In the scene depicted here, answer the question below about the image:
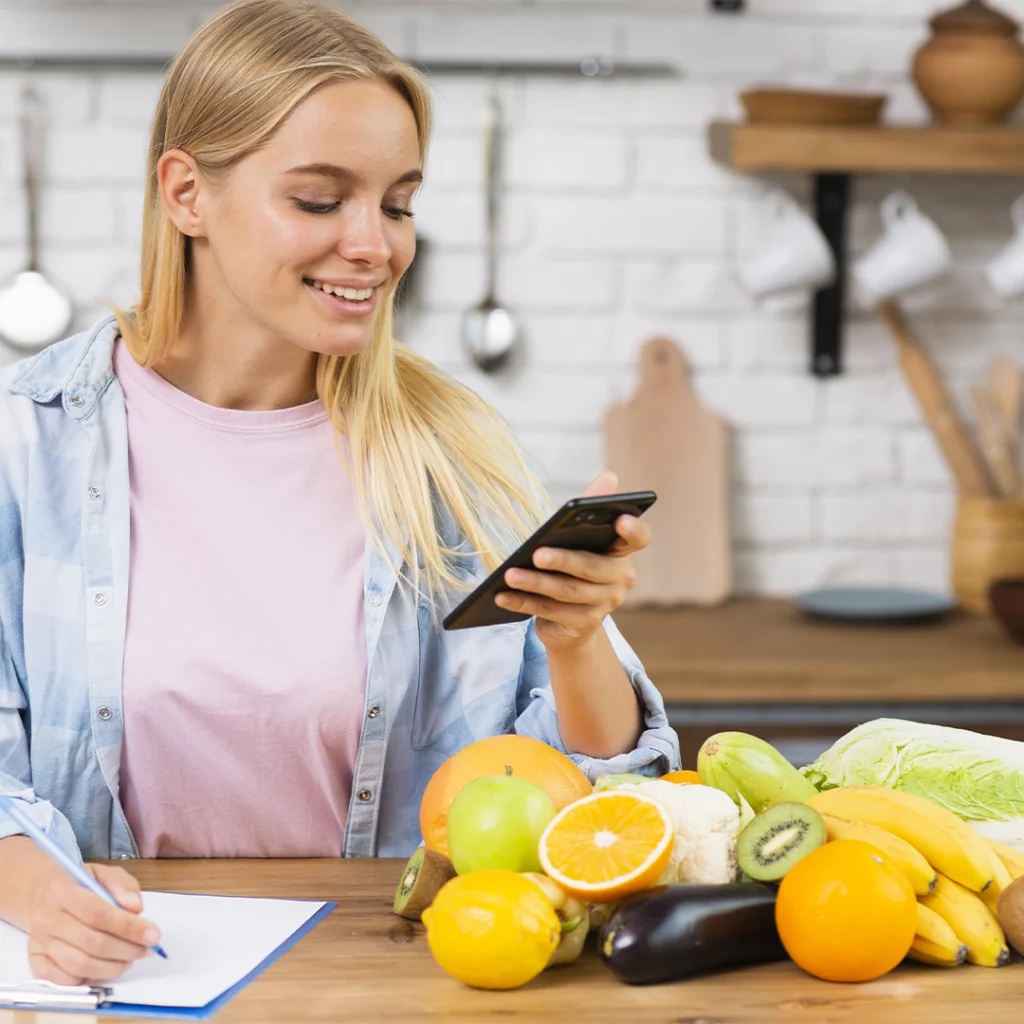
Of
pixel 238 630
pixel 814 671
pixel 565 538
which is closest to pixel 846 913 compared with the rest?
pixel 565 538

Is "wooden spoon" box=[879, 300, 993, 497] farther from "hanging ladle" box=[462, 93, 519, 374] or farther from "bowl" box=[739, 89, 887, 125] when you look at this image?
"hanging ladle" box=[462, 93, 519, 374]

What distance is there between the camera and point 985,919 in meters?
1.01

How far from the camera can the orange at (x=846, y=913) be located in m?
0.94

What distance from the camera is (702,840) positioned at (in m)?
1.01

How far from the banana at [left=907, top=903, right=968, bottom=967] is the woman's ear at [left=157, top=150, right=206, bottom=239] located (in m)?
0.91

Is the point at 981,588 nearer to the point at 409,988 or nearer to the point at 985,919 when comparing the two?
the point at 985,919

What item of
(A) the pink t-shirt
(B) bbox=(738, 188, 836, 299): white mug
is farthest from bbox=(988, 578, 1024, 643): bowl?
(A) the pink t-shirt

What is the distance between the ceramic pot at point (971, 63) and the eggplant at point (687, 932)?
1.97 metres

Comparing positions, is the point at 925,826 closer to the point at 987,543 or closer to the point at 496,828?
the point at 496,828

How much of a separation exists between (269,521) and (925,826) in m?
0.72

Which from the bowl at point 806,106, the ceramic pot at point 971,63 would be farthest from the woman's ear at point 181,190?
the ceramic pot at point 971,63

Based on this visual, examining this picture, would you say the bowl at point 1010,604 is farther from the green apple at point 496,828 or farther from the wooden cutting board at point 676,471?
the green apple at point 496,828

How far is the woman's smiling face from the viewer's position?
4.32ft

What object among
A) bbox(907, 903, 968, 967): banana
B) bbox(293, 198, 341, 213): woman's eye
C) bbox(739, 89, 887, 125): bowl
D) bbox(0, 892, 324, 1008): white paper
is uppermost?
bbox(739, 89, 887, 125): bowl
